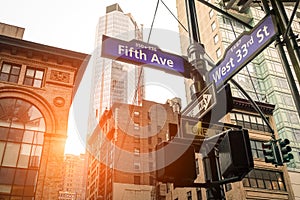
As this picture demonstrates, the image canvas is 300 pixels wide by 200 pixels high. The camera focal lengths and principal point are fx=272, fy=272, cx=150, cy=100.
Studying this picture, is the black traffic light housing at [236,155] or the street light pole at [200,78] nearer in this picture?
the black traffic light housing at [236,155]

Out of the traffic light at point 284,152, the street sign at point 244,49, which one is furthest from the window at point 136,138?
the street sign at point 244,49

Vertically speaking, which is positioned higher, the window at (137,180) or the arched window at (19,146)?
the window at (137,180)

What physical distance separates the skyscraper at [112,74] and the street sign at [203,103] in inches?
5028

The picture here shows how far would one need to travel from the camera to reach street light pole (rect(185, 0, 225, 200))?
3.08m

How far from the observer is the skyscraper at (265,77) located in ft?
104

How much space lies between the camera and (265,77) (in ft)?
121

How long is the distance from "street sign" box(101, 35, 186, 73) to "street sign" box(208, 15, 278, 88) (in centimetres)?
73

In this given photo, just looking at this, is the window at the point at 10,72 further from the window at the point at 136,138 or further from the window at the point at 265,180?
the window at the point at 136,138

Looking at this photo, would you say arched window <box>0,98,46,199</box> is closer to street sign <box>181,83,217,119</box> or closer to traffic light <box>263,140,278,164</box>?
traffic light <box>263,140,278,164</box>

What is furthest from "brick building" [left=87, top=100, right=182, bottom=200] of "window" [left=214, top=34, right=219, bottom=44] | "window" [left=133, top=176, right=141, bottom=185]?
"window" [left=214, top=34, right=219, bottom=44]

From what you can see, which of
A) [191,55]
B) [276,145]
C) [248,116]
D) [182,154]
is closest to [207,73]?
[191,55]

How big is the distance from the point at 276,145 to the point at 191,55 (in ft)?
25.1

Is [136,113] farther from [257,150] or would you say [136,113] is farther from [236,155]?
[236,155]

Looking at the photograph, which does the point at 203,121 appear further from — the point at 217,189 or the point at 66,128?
the point at 66,128
